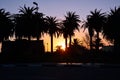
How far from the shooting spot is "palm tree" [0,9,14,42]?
70.2m

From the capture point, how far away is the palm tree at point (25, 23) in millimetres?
68394

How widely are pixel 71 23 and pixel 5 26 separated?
16.1 metres

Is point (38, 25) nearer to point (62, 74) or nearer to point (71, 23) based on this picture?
point (71, 23)

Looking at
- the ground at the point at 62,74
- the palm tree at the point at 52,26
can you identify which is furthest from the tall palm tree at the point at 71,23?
the ground at the point at 62,74

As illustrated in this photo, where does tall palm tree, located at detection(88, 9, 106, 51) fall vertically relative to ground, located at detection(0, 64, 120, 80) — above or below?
above

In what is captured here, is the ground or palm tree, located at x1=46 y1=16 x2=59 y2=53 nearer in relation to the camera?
the ground

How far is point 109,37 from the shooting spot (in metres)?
70.7

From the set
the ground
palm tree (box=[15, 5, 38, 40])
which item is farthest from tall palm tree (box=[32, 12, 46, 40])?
the ground

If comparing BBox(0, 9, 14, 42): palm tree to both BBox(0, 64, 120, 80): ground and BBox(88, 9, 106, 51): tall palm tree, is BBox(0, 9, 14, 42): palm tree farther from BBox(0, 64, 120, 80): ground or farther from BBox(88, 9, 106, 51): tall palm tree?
BBox(0, 64, 120, 80): ground

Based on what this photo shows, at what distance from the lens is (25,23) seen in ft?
226

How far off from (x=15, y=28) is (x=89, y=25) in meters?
15.1

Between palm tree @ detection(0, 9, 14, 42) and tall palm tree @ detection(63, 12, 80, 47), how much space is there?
12766 mm

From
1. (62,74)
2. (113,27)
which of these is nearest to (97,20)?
(113,27)

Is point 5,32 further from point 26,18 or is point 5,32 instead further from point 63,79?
point 63,79
